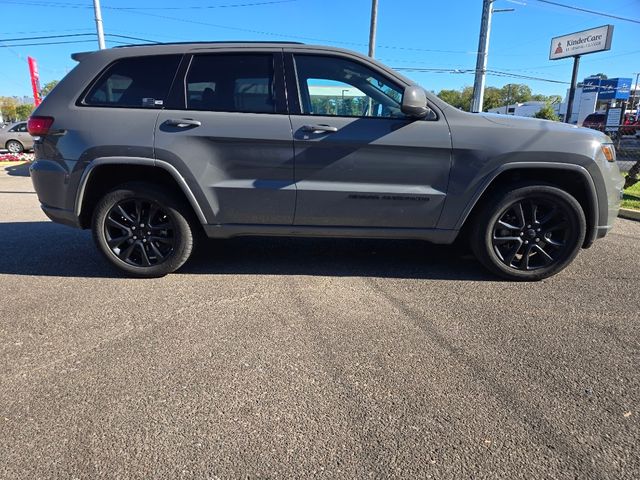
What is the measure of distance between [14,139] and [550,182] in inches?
841

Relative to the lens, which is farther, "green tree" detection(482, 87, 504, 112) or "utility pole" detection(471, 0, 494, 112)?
"green tree" detection(482, 87, 504, 112)

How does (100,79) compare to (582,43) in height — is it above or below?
below

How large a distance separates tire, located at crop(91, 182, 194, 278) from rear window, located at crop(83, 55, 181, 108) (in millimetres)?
710

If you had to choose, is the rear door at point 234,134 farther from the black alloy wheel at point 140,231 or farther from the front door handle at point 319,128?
the black alloy wheel at point 140,231

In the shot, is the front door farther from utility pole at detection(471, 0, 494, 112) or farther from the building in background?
the building in background

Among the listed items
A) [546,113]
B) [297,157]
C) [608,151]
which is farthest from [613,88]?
[297,157]

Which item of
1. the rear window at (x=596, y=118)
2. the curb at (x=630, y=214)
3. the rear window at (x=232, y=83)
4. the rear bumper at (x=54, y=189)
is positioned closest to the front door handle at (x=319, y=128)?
the rear window at (x=232, y=83)

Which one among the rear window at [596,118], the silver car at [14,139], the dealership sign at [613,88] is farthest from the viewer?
the dealership sign at [613,88]

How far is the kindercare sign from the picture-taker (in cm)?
2848

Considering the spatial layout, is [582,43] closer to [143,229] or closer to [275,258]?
[275,258]

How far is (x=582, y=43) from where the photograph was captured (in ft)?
100

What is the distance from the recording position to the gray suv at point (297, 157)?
3.63 meters

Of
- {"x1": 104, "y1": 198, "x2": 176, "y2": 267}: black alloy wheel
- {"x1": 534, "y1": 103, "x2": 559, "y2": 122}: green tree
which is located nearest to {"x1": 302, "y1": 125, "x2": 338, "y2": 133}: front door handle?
{"x1": 104, "y1": 198, "x2": 176, "y2": 267}: black alloy wheel

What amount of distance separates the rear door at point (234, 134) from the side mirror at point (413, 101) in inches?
37.3
